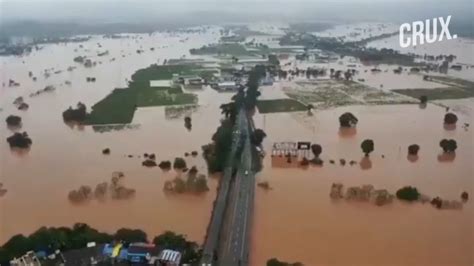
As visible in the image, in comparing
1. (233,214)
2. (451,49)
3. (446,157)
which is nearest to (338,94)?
(451,49)

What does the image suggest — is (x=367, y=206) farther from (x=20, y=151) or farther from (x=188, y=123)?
(x=20, y=151)

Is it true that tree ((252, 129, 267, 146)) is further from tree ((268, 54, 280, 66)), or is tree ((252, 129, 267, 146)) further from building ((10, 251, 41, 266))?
tree ((268, 54, 280, 66))

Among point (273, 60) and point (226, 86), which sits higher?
point (273, 60)

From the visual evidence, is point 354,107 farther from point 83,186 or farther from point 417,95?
point 83,186

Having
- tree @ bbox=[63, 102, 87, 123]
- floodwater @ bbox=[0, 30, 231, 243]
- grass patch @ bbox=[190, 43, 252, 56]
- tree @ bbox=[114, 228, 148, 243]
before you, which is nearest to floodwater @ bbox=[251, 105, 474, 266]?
floodwater @ bbox=[0, 30, 231, 243]

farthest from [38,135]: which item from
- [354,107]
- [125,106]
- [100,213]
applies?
[354,107]

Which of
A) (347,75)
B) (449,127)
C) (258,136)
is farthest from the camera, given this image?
(347,75)
